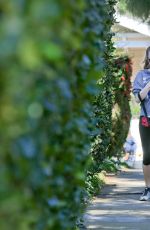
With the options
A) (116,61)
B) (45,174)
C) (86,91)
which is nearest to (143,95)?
(116,61)

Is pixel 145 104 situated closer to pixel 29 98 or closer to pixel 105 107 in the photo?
pixel 105 107

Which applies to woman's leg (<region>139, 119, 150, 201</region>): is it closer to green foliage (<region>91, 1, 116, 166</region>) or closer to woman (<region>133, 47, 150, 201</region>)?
woman (<region>133, 47, 150, 201</region>)

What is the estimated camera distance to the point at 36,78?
1771mm

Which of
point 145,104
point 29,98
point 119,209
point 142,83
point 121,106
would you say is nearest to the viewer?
point 29,98

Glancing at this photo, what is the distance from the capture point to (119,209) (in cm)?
916

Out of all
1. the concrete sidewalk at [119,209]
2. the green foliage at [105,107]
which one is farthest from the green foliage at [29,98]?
the green foliage at [105,107]

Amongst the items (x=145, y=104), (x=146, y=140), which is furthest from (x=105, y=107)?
(x=146, y=140)

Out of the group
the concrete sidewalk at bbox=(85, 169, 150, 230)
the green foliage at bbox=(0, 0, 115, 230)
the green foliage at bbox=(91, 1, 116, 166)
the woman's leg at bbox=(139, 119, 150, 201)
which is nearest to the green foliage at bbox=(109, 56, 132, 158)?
the concrete sidewalk at bbox=(85, 169, 150, 230)

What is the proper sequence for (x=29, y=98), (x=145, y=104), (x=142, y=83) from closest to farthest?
(x=29, y=98), (x=145, y=104), (x=142, y=83)

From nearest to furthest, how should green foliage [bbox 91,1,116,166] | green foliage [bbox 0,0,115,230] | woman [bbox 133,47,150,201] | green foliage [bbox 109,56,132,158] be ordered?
1. green foliage [bbox 0,0,115,230]
2. green foliage [bbox 91,1,116,166]
3. woman [bbox 133,47,150,201]
4. green foliage [bbox 109,56,132,158]

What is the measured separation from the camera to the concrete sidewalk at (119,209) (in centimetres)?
793

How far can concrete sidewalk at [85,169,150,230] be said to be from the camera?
312 inches

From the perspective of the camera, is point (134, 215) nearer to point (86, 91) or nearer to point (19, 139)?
point (86, 91)

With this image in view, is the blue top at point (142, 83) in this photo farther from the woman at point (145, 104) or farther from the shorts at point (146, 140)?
the shorts at point (146, 140)
